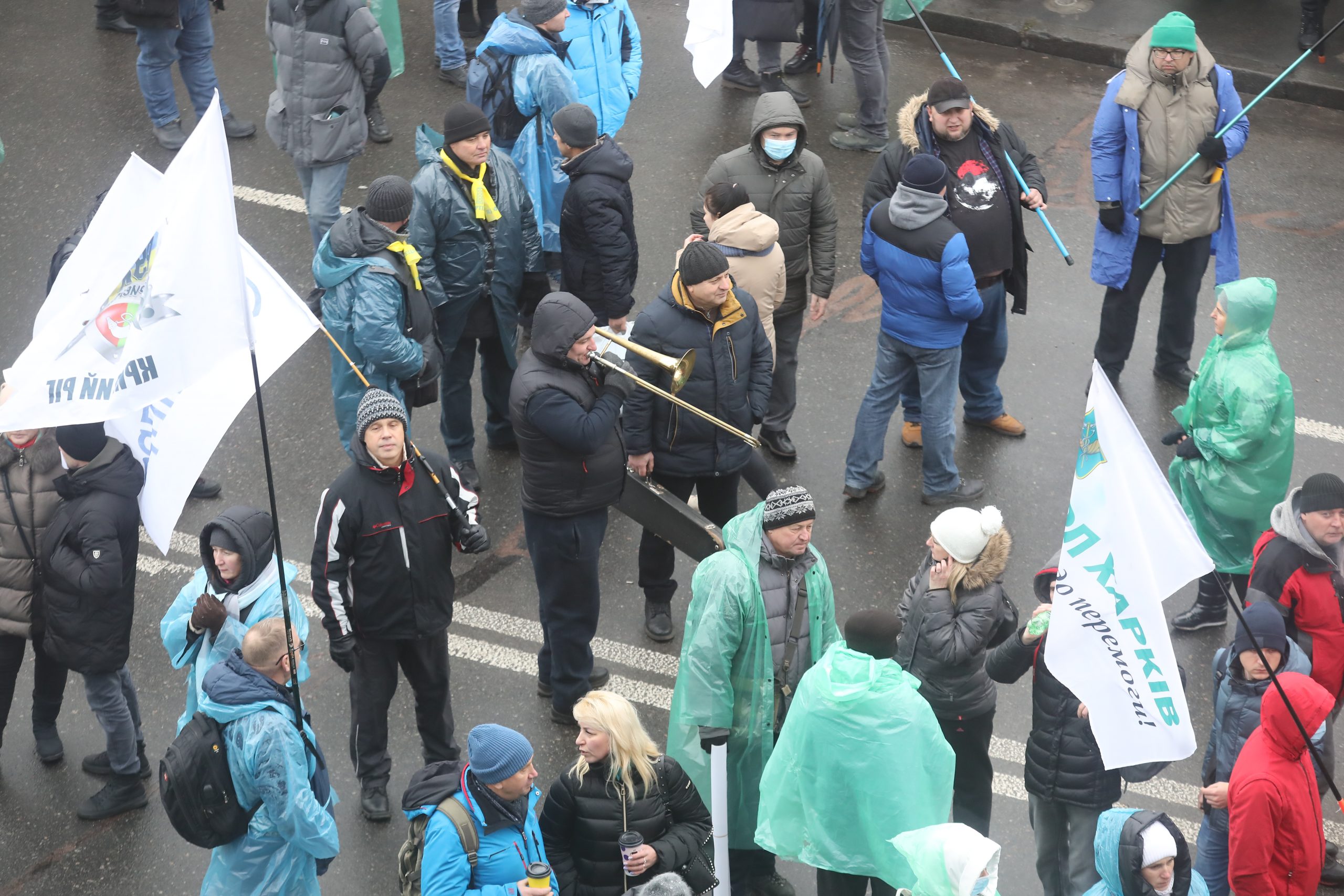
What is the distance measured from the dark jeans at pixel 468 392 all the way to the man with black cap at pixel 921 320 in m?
1.96

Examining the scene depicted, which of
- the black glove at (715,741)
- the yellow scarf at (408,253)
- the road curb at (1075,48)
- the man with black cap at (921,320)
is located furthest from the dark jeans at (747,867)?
the road curb at (1075,48)

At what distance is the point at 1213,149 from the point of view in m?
8.07

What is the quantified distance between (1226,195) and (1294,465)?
1.60 m

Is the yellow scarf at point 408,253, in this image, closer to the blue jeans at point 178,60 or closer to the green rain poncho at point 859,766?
the green rain poncho at point 859,766

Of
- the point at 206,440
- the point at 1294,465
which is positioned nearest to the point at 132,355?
the point at 206,440

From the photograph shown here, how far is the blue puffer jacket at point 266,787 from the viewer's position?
16.0ft

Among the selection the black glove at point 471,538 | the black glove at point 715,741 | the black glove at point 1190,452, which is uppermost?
the black glove at point 471,538

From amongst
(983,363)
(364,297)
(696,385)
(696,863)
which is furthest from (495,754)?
(983,363)

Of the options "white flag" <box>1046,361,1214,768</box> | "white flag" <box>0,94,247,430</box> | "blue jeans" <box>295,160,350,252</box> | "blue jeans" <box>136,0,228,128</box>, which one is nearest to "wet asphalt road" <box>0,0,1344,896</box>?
"blue jeans" <box>136,0,228,128</box>

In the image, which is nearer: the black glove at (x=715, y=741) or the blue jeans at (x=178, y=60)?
the black glove at (x=715, y=741)

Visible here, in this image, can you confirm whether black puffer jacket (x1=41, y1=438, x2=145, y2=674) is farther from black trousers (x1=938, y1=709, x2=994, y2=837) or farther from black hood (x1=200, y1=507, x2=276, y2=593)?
black trousers (x1=938, y1=709, x2=994, y2=837)

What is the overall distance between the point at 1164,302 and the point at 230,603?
571cm

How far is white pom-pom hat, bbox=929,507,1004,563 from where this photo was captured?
5312 mm

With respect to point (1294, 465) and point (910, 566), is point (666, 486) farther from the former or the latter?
point (1294, 465)
